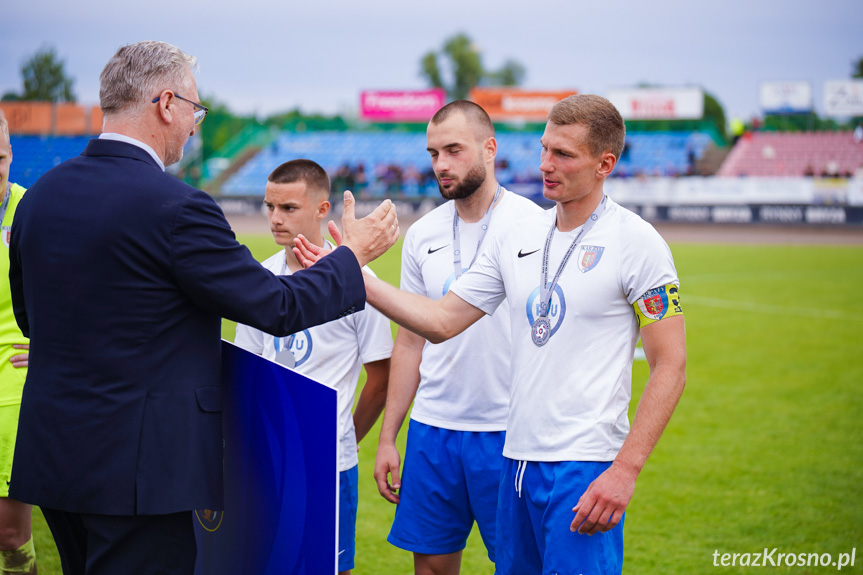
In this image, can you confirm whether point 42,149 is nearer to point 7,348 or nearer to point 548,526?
point 7,348

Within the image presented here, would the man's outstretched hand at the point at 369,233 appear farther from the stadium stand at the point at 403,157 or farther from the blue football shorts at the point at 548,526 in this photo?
the stadium stand at the point at 403,157

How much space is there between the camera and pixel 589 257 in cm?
269

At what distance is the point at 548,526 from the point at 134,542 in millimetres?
1325

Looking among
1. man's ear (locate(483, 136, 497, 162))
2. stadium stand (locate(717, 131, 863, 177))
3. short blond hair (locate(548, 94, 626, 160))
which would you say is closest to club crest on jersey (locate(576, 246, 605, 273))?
short blond hair (locate(548, 94, 626, 160))

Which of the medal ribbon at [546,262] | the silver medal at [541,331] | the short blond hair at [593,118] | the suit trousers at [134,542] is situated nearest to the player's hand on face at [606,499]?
the silver medal at [541,331]

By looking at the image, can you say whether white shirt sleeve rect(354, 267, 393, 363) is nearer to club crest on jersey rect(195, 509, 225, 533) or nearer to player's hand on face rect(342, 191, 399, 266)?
player's hand on face rect(342, 191, 399, 266)

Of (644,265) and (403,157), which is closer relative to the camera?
(644,265)

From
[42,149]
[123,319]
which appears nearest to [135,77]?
[123,319]

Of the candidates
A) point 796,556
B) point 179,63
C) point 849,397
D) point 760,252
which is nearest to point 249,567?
point 179,63

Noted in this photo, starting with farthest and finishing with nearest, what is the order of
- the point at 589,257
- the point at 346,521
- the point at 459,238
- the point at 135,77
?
1. the point at 459,238
2. the point at 346,521
3. the point at 589,257
4. the point at 135,77

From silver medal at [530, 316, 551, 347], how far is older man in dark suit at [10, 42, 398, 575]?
2.79 ft

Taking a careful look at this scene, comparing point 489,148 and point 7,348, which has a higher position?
point 489,148

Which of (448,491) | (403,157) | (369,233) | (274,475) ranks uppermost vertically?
(403,157)

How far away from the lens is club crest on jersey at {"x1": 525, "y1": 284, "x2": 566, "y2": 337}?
8.82ft
